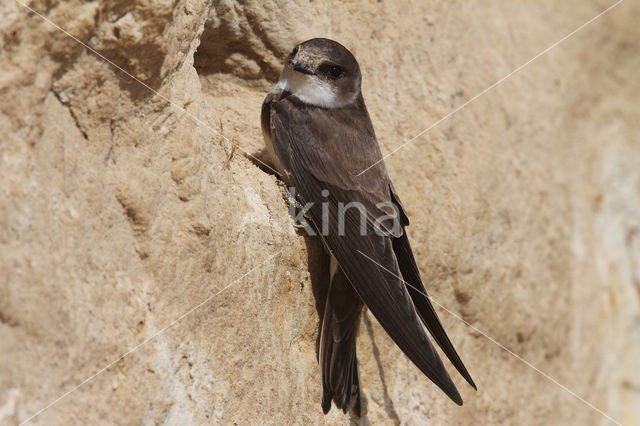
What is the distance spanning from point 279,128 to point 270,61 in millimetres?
431

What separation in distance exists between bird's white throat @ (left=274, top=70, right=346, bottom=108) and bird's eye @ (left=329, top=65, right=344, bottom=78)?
0.04 meters

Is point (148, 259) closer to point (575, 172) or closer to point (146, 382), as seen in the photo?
point (146, 382)

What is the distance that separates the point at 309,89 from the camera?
230 centimetres

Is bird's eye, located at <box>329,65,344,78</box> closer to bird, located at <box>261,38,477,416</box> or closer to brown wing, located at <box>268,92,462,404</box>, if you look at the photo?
bird, located at <box>261,38,477,416</box>

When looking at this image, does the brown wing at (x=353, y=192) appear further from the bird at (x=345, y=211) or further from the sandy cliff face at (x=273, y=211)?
the sandy cliff face at (x=273, y=211)

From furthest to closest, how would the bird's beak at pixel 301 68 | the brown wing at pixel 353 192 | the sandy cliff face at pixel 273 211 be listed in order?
the bird's beak at pixel 301 68
the brown wing at pixel 353 192
the sandy cliff face at pixel 273 211

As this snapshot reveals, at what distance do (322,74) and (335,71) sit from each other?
0.13ft

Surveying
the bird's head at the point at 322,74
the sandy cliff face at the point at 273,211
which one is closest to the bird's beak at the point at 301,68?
the bird's head at the point at 322,74

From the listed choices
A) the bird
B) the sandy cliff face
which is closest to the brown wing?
the bird

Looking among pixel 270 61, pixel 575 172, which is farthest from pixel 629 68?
pixel 270 61

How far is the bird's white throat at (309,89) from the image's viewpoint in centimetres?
226

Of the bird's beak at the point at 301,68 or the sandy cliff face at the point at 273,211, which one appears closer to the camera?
the sandy cliff face at the point at 273,211

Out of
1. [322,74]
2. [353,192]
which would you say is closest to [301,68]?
[322,74]

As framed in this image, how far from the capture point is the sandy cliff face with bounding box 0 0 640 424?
52.4 inches
